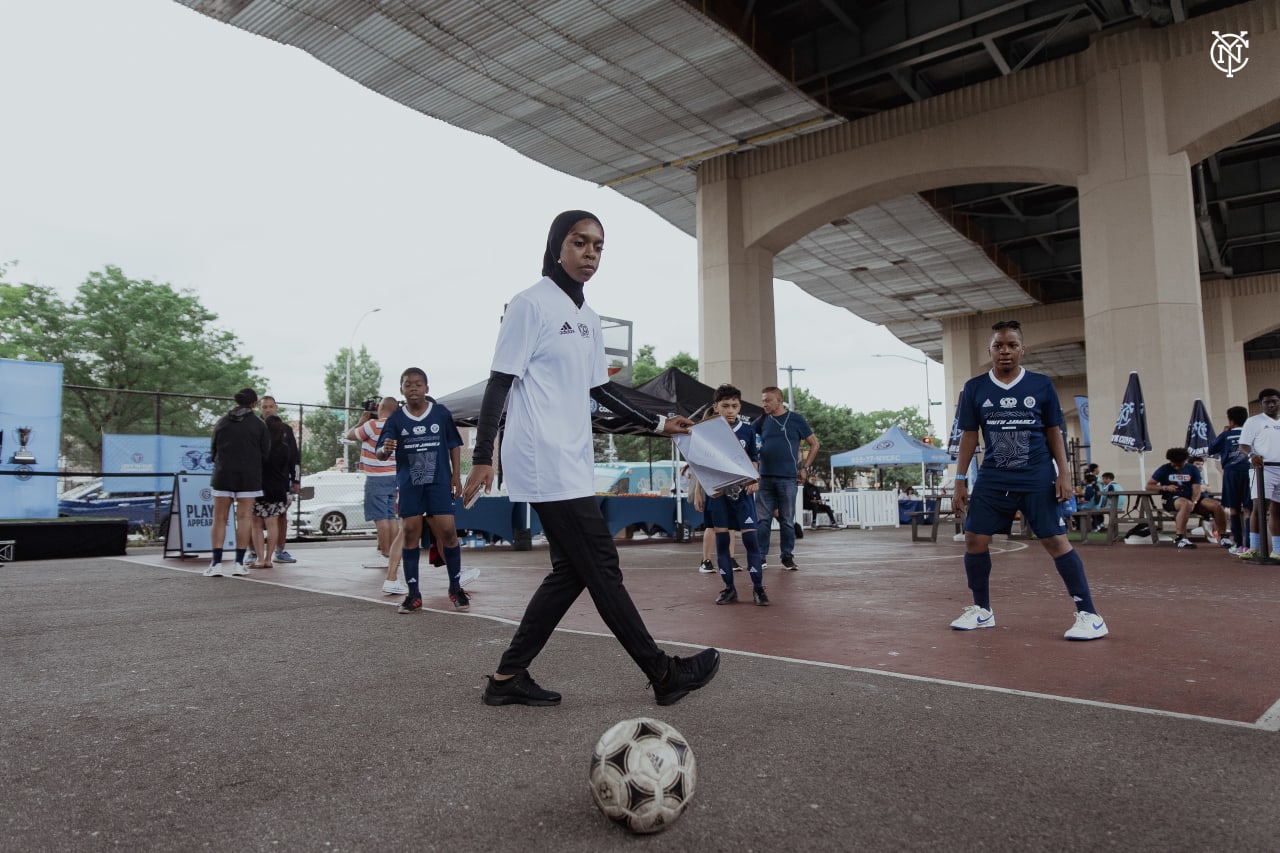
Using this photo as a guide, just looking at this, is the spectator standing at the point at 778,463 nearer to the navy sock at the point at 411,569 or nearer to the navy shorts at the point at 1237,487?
the navy sock at the point at 411,569

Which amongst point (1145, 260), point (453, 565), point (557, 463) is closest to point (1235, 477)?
point (1145, 260)

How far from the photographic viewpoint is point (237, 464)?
30.7ft

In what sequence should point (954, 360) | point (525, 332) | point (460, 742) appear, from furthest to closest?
point (954, 360) < point (525, 332) < point (460, 742)

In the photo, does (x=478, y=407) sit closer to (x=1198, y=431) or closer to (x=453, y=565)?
(x=453, y=565)

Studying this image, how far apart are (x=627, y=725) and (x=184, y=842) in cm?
115

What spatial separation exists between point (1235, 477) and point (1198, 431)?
10.6 ft

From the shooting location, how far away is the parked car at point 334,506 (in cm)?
2352

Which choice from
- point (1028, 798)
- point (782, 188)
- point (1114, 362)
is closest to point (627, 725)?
point (1028, 798)

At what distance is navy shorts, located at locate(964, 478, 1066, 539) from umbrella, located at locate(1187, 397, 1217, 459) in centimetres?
1016

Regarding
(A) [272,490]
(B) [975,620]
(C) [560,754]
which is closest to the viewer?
(C) [560,754]

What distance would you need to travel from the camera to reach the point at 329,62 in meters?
14.6

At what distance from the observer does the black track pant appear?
11.0ft

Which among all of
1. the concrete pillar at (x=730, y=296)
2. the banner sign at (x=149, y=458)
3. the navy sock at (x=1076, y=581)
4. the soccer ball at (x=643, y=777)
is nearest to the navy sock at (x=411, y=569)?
the soccer ball at (x=643, y=777)

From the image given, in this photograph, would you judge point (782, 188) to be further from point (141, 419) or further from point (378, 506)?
point (141, 419)
